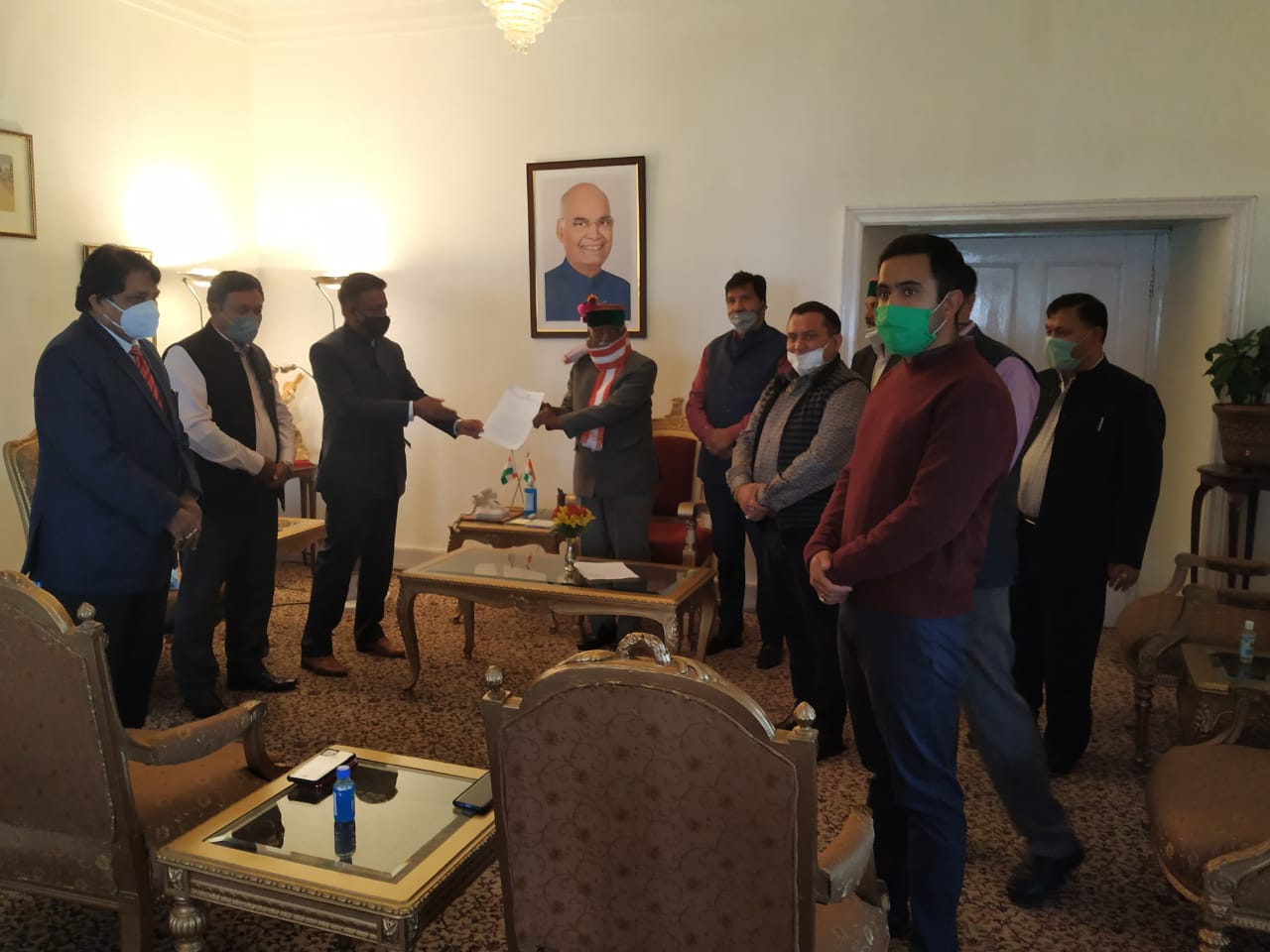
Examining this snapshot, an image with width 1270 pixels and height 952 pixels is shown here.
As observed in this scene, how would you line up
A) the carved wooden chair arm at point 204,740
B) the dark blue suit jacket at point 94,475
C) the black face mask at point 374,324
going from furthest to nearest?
the black face mask at point 374,324 < the dark blue suit jacket at point 94,475 < the carved wooden chair arm at point 204,740

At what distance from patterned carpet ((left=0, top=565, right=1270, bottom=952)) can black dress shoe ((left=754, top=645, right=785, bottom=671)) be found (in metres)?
0.04

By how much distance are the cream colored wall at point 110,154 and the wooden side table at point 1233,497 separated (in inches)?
198

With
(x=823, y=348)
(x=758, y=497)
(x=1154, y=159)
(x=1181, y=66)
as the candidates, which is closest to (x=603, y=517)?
(x=758, y=497)

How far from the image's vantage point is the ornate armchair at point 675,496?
166 inches

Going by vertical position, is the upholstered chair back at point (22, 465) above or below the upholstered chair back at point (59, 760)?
above

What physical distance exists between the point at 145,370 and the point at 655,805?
88.8 inches

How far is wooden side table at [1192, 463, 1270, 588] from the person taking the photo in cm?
375

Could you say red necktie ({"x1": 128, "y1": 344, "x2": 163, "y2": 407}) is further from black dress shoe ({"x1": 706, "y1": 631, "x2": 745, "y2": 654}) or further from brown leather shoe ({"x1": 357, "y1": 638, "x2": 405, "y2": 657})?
black dress shoe ({"x1": 706, "y1": 631, "x2": 745, "y2": 654})

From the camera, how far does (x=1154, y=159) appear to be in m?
4.07

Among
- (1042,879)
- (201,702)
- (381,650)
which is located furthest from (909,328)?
(381,650)

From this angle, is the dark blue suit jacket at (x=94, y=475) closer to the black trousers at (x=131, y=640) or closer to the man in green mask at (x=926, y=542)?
the black trousers at (x=131, y=640)

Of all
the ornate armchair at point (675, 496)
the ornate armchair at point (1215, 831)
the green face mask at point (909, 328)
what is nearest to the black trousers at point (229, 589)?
the ornate armchair at point (675, 496)

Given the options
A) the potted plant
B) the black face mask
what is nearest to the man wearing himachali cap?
the black face mask

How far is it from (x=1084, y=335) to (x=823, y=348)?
782 millimetres
